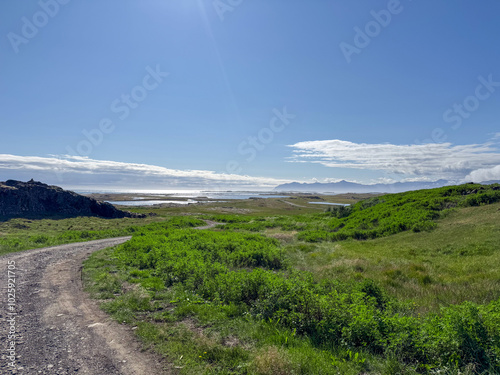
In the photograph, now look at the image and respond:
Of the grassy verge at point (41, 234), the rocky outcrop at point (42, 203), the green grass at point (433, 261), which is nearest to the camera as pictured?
the green grass at point (433, 261)

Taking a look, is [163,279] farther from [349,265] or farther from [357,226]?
[357,226]

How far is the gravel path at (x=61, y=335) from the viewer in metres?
6.56

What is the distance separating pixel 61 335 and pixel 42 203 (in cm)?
6264

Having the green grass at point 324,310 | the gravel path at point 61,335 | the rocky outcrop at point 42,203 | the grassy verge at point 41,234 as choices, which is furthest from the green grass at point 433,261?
the rocky outcrop at point 42,203

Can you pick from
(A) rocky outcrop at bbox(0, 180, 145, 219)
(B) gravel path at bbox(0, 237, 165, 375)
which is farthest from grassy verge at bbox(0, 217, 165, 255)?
(B) gravel path at bbox(0, 237, 165, 375)

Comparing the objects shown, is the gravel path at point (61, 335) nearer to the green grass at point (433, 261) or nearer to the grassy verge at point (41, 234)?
the green grass at point (433, 261)

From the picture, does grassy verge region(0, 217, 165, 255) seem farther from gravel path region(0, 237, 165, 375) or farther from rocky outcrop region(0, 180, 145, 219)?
gravel path region(0, 237, 165, 375)

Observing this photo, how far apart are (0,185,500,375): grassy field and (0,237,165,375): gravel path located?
0.64 metres

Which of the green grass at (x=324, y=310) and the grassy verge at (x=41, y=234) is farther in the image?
the grassy verge at (x=41, y=234)

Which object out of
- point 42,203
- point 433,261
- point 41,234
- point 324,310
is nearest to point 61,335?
point 324,310

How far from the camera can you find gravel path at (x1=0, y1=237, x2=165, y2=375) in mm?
6562

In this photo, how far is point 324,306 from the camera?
8.74m

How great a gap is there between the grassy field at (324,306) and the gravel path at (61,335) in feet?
2.08

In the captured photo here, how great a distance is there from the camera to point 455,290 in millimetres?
11047
